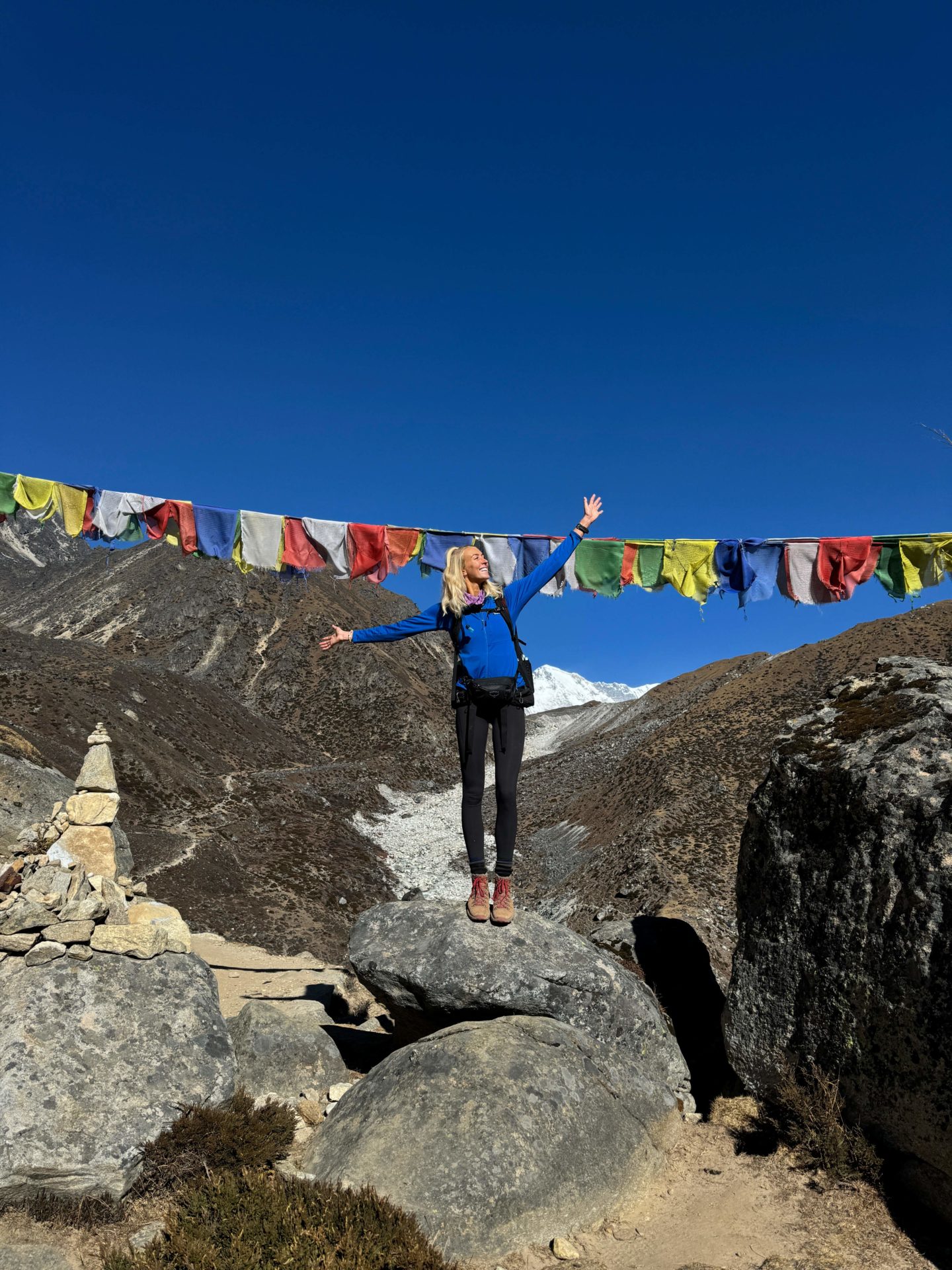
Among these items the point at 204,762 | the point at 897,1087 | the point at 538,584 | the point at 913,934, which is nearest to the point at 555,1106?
the point at 897,1087

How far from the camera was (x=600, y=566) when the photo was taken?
536 inches

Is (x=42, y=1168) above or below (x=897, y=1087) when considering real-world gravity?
below

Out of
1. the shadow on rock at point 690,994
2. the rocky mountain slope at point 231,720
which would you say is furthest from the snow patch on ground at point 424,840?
the shadow on rock at point 690,994

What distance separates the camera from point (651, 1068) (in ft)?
24.7

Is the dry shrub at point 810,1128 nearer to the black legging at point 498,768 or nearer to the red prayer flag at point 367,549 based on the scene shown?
the black legging at point 498,768

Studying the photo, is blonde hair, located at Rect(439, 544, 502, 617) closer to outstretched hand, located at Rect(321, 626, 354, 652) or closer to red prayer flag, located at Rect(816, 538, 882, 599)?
outstretched hand, located at Rect(321, 626, 354, 652)

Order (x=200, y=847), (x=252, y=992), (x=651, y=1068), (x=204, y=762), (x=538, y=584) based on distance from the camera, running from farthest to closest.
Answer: (x=204, y=762), (x=200, y=847), (x=252, y=992), (x=538, y=584), (x=651, y=1068)

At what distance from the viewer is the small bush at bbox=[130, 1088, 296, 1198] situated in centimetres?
583

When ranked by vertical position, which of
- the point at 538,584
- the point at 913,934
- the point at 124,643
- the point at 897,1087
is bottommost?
the point at 897,1087

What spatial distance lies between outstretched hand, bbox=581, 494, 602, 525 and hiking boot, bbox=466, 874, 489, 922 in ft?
12.6

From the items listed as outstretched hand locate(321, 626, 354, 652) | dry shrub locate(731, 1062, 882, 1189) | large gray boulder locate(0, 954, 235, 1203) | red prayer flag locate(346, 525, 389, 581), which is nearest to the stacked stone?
large gray boulder locate(0, 954, 235, 1203)

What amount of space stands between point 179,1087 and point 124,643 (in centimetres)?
7887

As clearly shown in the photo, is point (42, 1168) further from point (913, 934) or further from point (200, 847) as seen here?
point (200, 847)

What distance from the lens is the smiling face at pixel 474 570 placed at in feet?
25.2
